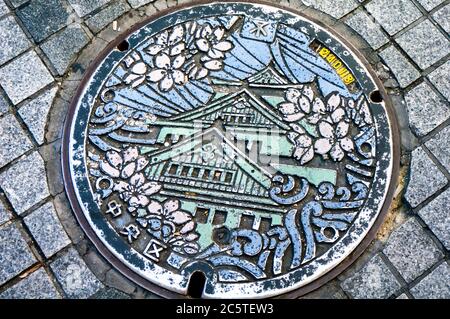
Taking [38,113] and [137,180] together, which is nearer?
[137,180]

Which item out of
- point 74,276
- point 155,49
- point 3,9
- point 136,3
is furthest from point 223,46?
point 74,276

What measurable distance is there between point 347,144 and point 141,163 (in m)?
0.99

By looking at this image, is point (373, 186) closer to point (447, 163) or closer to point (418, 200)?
point (418, 200)

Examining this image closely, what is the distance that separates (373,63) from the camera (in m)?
2.80

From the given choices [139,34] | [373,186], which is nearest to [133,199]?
[139,34]

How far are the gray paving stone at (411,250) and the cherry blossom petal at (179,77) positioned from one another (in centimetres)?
126

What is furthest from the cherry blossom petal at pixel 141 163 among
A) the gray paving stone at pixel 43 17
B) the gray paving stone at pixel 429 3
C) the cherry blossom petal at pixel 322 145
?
the gray paving stone at pixel 429 3

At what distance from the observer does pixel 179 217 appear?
2486mm

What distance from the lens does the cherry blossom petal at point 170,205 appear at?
2500 mm

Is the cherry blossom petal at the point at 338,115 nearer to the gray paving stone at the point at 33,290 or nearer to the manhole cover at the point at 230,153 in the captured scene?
the manhole cover at the point at 230,153

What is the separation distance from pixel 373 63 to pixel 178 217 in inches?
50.3

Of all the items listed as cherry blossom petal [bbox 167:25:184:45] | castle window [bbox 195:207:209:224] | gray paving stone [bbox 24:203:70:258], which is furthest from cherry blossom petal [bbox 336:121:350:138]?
gray paving stone [bbox 24:203:70:258]

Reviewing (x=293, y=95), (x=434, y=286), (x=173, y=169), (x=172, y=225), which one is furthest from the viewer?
(x=293, y=95)

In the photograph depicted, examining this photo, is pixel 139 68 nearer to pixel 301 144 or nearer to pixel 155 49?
pixel 155 49
